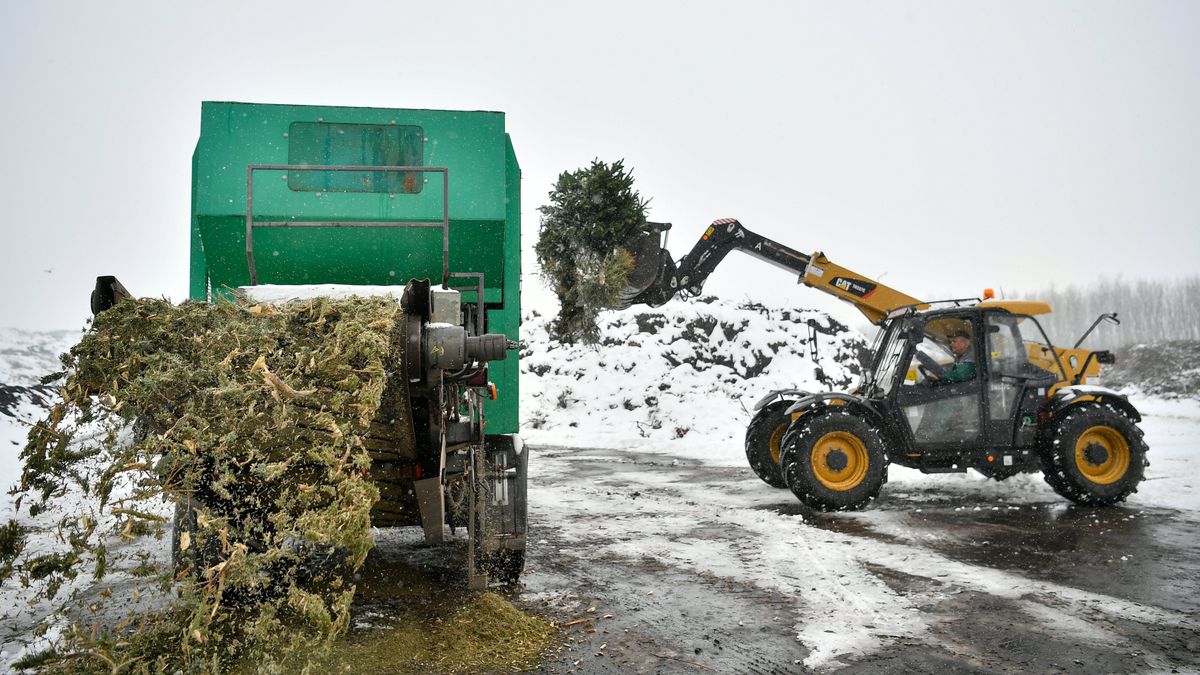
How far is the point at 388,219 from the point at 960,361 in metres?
5.97

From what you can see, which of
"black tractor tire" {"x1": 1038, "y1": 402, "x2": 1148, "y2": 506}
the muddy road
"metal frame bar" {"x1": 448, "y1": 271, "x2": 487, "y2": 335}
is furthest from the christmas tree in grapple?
"metal frame bar" {"x1": 448, "y1": 271, "x2": 487, "y2": 335}

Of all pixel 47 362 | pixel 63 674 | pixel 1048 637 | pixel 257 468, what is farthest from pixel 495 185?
pixel 47 362

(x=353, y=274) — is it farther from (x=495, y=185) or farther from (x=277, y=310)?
(x=277, y=310)

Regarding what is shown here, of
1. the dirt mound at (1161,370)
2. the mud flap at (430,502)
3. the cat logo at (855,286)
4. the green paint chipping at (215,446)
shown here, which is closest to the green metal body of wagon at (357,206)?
the mud flap at (430,502)

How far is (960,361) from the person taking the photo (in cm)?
794

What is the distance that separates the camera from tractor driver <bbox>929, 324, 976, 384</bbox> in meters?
7.82

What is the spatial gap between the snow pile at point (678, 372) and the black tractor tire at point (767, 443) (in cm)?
510

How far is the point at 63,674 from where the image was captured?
2.98 meters

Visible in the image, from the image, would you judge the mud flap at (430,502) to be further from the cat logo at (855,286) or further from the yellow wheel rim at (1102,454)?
the cat logo at (855,286)

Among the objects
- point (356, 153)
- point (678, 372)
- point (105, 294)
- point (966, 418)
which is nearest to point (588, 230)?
point (678, 372)

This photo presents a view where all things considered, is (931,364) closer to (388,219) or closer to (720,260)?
(720,260)

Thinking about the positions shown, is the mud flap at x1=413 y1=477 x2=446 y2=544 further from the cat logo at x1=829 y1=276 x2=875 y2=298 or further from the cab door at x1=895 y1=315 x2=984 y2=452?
the cat logo at x1=829 y1=276 x2=875 y2=298

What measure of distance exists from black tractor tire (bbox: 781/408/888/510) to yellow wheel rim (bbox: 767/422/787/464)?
1.17 m

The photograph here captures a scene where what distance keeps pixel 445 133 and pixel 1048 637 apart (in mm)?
4698
